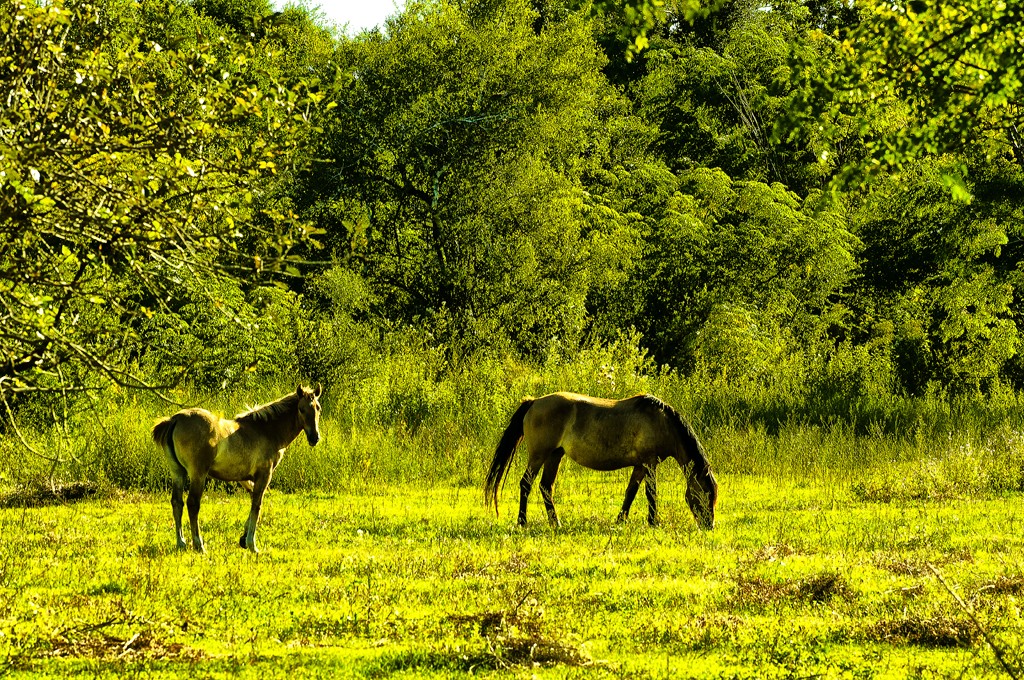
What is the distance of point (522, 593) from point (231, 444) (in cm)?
475

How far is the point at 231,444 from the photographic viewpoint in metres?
13.7

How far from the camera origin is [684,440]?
49.8 ft

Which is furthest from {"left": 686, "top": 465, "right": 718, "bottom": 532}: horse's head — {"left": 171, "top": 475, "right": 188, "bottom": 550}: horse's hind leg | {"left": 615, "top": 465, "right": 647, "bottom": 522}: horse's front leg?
{"left": 171, "top": 475, "right": 188, "bottom": 550}: horse's hind leg

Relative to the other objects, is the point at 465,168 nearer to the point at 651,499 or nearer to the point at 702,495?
the point at 651,499

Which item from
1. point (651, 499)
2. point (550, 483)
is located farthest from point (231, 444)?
point (651, 499)

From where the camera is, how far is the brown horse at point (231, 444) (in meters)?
13.4

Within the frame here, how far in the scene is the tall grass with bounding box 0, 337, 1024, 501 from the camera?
763 inches

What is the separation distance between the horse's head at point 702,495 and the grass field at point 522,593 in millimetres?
199

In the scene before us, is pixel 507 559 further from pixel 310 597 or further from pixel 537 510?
pixel 537 510

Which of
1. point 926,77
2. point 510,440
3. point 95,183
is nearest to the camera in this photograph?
point 95,183

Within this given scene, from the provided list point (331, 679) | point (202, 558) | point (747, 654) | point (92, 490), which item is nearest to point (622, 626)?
point (747, 654)

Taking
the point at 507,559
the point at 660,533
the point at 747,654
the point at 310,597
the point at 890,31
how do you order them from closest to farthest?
1. the point at 747,654
2. the point at 890,31
3. the point at 310,597
4. the point at 507,559
5. the point at 660,533

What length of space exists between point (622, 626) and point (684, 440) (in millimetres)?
5697

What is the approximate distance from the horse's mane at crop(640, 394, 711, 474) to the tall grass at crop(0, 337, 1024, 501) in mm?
4318
